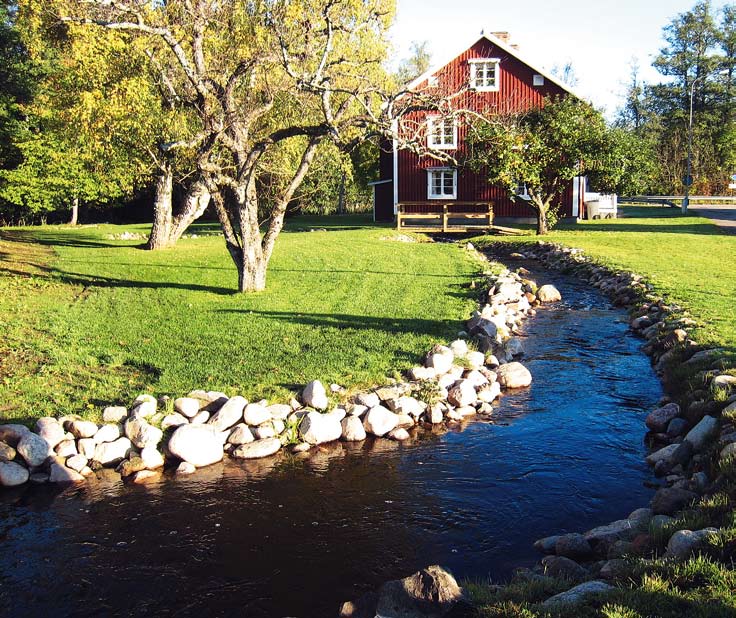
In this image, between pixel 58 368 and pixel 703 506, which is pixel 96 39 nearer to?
pixel 58 368

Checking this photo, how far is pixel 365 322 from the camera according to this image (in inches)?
503

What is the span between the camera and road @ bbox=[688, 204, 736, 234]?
31369mm

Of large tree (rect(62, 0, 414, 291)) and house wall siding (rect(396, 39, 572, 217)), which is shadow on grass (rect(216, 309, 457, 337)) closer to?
large tree (rect(62, 0, 414, 291))

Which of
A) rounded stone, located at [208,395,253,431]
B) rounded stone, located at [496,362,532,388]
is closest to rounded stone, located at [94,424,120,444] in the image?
rounded stone, located at [208,395,253,431]

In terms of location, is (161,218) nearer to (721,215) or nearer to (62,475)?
(62,475)

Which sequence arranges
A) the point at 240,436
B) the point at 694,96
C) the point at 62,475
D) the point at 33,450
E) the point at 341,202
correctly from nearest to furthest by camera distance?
1. the point at 62,475
2. the point at 33,450
3. the point at 240,436
4. the point at 341,202
5. the point at 694,96

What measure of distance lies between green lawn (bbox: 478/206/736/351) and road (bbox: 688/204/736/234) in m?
0.62

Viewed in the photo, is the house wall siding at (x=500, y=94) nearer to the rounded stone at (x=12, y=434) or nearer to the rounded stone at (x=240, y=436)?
the rounded stone at (x=240, y=436)

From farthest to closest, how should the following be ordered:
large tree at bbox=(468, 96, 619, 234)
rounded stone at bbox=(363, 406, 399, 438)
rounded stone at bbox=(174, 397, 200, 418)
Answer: large tree at bbox=(468, 96, 619, 234) → rounded stone at bbox=(363, 406, 399, 438) → rounded stone at bbox=(174, 397, 200, 418)

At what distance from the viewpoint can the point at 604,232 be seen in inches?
1182

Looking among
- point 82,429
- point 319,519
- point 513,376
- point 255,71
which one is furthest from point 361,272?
point 319,519

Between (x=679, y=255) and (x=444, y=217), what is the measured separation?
13.9m

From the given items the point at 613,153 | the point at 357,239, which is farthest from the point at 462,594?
the point at 613,153

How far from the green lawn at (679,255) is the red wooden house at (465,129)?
181 inches
